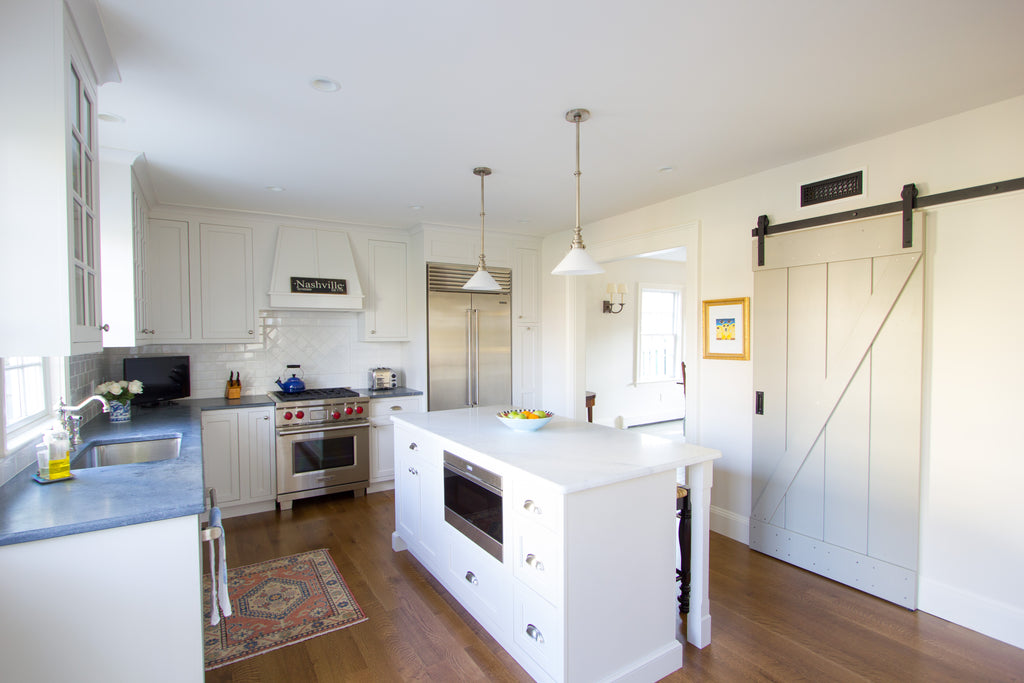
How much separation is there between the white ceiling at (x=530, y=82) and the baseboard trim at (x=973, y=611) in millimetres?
2433

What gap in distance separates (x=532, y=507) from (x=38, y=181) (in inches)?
78.4

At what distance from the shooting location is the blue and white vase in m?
3.13

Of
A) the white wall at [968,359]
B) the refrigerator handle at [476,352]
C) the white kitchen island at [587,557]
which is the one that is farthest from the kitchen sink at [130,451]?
the white wall at [968,359]

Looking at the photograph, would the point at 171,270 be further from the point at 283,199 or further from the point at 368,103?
the point at 368,103

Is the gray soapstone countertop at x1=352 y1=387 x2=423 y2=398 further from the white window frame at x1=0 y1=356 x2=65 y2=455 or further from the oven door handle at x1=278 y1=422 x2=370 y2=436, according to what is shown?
the white window frame at x1=0 y1=356 x2=65 y2=455

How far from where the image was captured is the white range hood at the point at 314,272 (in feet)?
14.6

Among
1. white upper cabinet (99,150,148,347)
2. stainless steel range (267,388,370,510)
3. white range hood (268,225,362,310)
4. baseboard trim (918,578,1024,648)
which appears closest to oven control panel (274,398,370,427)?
stainless steel range (267,388,370,510)

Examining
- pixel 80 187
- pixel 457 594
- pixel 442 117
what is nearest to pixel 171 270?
pixel 80 187

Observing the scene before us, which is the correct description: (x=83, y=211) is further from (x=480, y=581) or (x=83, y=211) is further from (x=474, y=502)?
(x=480, y=581)

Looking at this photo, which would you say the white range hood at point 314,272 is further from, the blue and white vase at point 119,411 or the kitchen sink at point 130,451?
the kitchen sink at point 130,451

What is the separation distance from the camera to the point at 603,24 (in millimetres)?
1738

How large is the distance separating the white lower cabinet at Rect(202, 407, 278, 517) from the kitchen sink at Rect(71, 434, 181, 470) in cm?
120

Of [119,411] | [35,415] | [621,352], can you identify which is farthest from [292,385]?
[621,352]

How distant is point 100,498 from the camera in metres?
1.71
